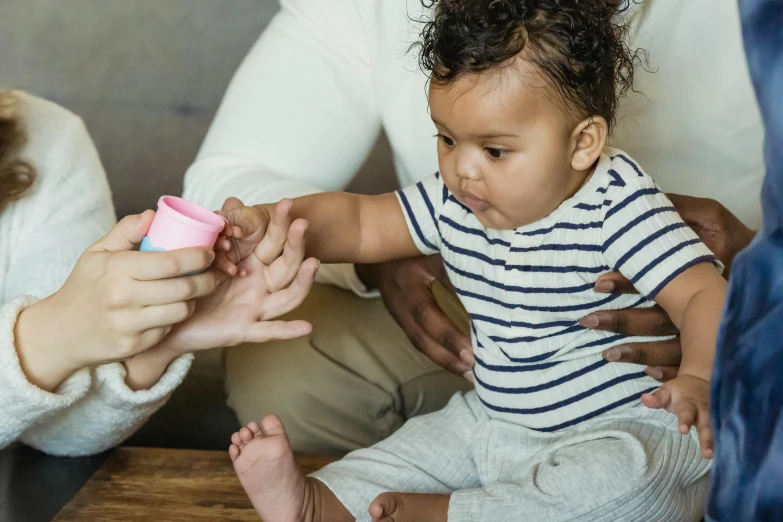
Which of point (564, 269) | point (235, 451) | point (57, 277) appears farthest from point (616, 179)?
point (57, 277)

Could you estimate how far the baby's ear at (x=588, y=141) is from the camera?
3.04 feet

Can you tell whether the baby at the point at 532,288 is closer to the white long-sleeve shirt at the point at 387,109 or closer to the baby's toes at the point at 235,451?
the baby's toes at the point at 235,451

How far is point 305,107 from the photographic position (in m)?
1.47

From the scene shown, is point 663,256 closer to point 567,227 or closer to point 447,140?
point 567,227

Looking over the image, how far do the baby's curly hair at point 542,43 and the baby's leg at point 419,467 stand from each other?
0.44m

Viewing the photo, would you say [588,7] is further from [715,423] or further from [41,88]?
[41,88]

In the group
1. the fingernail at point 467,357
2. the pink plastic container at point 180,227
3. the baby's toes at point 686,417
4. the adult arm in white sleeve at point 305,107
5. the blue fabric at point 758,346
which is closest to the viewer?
the blue fabric at point 758,346

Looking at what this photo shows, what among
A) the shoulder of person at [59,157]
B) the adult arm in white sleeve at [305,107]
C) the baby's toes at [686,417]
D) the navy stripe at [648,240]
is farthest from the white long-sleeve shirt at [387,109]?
the baby's toes at [686,417]

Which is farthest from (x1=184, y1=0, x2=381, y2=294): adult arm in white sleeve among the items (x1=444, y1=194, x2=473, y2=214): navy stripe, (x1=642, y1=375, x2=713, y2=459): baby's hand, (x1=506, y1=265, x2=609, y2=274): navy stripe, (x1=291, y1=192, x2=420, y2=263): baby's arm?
(x1=642, y1=375, x2=713, y2=459): baby's hand

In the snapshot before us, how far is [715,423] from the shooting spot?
1.49ft

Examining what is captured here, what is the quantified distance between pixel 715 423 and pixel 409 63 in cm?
102

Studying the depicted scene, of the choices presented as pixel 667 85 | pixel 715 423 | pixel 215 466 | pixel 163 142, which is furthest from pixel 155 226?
pixel 163 142

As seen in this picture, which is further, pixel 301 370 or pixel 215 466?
pixel 301 370

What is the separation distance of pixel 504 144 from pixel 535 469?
0.38 meters
